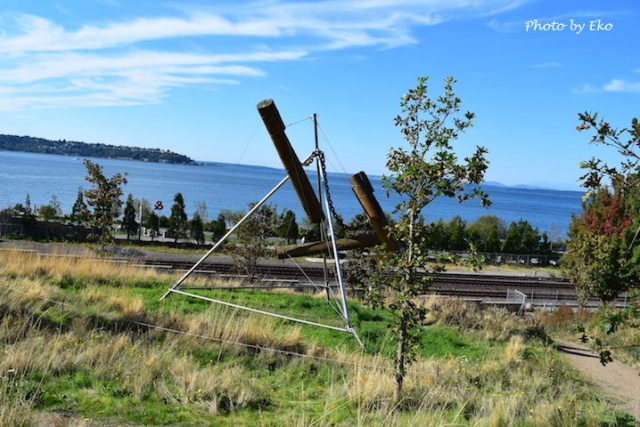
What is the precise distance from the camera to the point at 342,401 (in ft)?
19.4

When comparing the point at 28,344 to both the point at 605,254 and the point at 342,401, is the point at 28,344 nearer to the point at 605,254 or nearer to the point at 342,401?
the point at 342,401

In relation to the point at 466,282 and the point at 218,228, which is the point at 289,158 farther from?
the point at 218,228

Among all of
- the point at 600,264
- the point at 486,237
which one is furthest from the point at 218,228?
the point at 600,264

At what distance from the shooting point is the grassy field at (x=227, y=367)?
5.15 meters

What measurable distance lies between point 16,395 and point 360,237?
21.6 ft

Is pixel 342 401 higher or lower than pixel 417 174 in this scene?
lower

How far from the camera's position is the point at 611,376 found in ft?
36.1

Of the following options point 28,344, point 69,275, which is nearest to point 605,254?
point 69,275

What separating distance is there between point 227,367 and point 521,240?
128 feet

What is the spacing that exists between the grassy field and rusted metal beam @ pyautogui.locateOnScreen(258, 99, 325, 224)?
2.10 m

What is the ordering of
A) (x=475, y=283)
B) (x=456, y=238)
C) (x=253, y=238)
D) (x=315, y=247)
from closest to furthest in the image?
A: (x=315, y=247), (x=253, y=238), (x=475, y=283), (x=456, y=238)

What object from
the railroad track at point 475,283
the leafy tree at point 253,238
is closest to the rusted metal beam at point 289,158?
the railroad track at point 475,283

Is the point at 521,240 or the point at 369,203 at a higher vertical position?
Result: the point at 369,203

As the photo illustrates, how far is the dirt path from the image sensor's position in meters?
9.17
